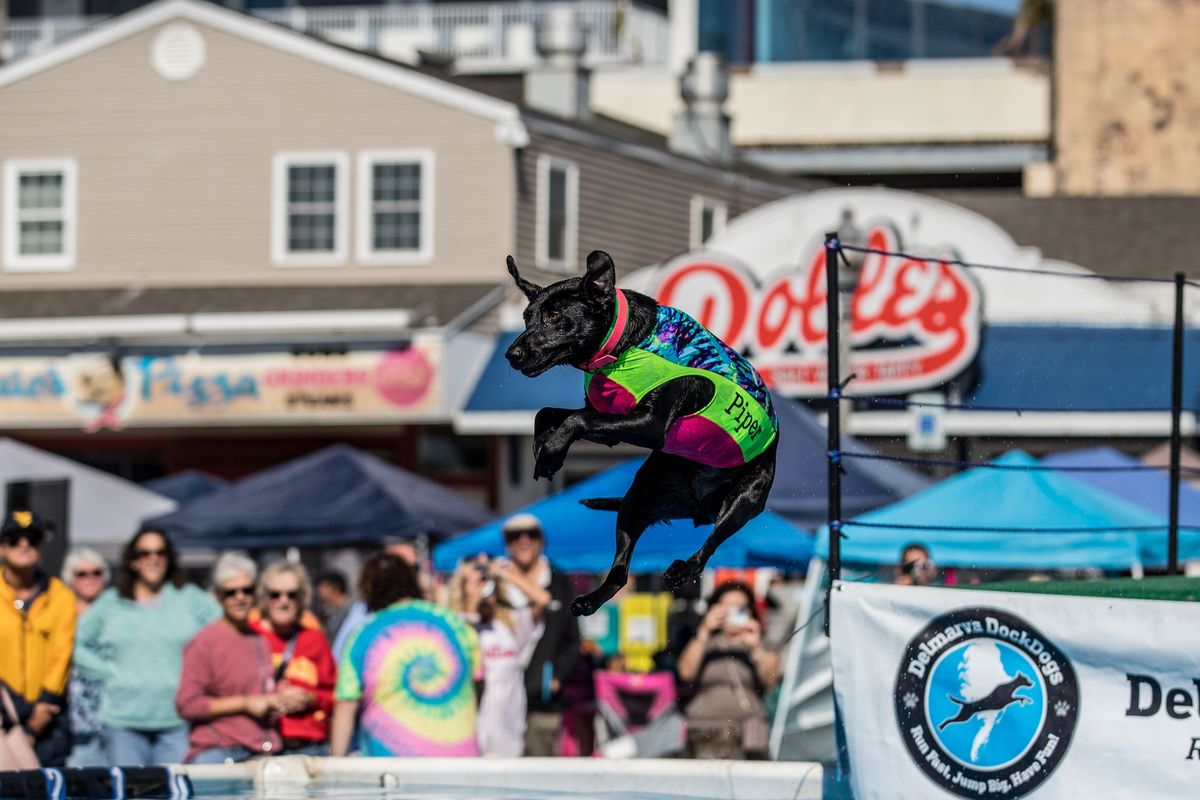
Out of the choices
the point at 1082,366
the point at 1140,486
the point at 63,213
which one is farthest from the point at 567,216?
the point at 1082,366

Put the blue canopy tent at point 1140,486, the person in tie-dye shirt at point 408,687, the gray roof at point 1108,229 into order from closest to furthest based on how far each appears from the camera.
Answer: the person in tie-dye shirt at point 408,687 < the blue canopy tent at point 1140,486 < the gray roof at point 1108,229

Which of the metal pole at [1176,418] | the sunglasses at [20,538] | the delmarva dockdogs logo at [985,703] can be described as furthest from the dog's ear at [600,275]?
the sunglasses at [20,538]

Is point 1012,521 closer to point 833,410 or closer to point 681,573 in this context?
point 833,410

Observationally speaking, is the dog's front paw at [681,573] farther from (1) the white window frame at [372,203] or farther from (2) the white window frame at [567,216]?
(1) the white window frame at [372,203]

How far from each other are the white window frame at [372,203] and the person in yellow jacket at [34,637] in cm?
1693

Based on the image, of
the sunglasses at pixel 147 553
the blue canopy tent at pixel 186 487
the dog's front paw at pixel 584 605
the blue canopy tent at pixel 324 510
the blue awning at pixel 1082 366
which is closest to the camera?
the dog's front paw at pixel 584 605

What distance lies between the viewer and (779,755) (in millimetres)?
12625

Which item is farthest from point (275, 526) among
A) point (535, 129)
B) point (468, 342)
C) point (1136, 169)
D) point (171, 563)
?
point (1136, 169)

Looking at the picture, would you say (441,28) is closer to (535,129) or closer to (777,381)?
(535,129)

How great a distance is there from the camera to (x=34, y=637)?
1091 centimetres

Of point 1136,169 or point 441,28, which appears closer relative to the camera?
point 1136,169

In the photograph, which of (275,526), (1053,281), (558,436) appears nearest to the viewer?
(558,436)

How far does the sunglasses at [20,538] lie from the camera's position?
11.0 meters

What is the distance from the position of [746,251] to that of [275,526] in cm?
982
